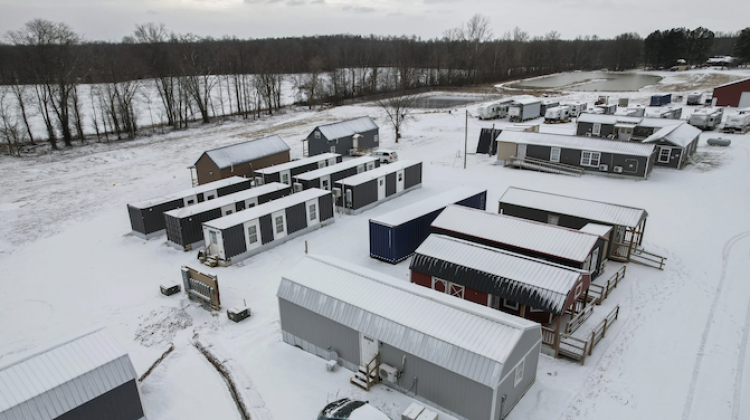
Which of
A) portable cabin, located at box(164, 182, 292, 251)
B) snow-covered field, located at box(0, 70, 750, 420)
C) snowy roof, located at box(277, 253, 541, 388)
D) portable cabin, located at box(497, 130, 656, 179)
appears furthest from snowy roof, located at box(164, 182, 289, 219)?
portable cabin, located at box(497, 130, 656, 179)

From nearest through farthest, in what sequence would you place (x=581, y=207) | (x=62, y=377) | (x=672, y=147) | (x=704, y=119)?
(x=62, y=377), (x=581, y=207), (x=672, y=147), (x=704, y=119)

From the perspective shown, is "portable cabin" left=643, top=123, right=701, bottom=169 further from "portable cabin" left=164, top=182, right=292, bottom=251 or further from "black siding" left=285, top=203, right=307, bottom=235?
"portable cabin" left=164, top=182, right=292, bottom=251

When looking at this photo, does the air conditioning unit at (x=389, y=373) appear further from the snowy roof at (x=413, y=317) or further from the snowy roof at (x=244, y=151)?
the snowy roof at (x=244, y=151)

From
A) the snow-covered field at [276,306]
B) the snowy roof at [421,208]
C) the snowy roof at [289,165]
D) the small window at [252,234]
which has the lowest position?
the snow-covered field at [276,306]

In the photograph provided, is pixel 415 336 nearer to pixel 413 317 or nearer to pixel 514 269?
pixel 413 317

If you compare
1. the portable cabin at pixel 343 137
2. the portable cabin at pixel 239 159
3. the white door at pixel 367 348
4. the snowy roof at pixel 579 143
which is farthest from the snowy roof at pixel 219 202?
the snowy roof at pixel 579 143

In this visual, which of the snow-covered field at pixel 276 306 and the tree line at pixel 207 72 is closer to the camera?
the snow-covered field at pixel 276 306

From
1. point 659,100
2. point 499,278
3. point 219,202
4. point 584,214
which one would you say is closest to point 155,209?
point 219,202
